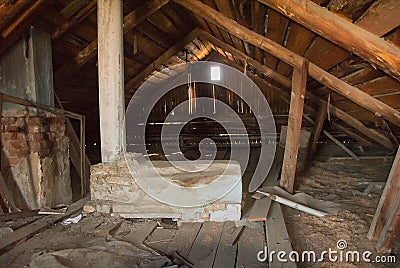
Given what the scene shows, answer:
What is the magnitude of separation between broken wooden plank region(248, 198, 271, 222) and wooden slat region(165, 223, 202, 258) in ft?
1.69

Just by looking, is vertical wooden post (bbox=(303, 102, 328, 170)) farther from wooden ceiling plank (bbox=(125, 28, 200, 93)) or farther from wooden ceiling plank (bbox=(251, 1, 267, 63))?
wooden ceiling plank (bbox=(125, 28, 200, 93))

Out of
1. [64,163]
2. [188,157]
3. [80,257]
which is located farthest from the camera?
[188,157]

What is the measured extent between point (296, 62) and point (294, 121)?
0.67m

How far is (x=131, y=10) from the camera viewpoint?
13.0 feet

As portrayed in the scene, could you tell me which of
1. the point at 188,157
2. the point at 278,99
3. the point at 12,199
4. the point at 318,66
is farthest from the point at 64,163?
the point at 278,99

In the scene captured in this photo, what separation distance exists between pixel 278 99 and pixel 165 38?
14.2 feet

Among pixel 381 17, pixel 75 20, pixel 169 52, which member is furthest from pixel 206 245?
pixel 169 52

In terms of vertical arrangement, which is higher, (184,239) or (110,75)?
(110,75)

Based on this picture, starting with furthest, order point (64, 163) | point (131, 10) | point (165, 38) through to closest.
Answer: point (165, 38) < point (131, 10) < point (64, 163)

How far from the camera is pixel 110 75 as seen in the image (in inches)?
106

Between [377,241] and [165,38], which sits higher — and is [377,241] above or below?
below

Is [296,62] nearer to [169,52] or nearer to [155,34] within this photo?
[155,34]

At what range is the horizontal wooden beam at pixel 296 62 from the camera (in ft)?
10.3

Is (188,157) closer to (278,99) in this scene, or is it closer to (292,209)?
(278,99)
